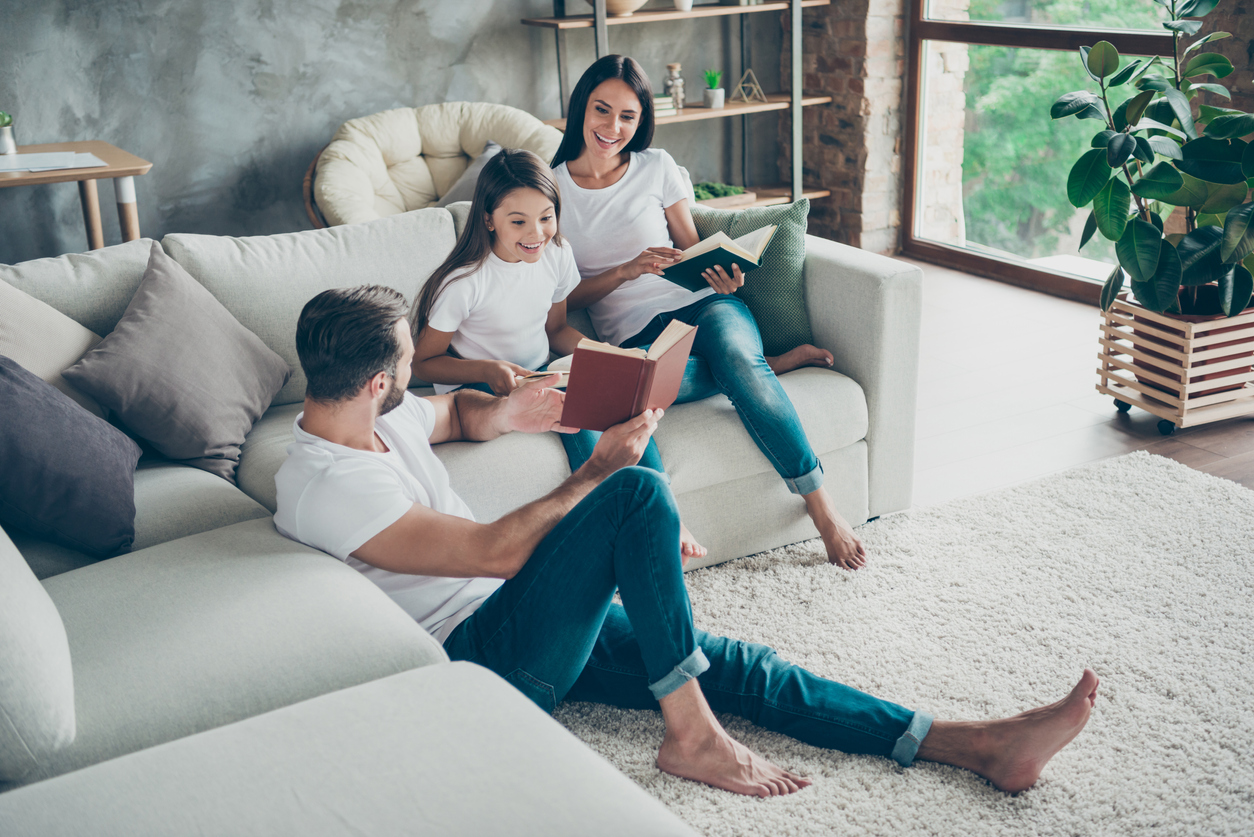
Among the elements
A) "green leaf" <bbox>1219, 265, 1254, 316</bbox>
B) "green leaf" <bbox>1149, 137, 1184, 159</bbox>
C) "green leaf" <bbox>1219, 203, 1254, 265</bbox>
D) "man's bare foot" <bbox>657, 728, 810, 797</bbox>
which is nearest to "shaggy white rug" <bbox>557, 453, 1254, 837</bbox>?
"man's bare foot" <bbox>657, 728, 810, 797</bbox>

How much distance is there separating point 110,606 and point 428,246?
49.3 inches

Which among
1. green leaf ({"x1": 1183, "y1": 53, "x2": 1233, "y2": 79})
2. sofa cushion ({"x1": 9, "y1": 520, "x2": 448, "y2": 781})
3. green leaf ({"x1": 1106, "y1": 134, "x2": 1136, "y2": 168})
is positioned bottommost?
sofa cushion ({"x1": 9, "y1": 520, "x2": 448, "y2": 781})

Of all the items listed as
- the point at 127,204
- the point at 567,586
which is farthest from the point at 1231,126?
the point at 127,204

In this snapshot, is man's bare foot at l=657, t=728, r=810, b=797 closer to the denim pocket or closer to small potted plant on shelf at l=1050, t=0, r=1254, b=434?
the denim pocket

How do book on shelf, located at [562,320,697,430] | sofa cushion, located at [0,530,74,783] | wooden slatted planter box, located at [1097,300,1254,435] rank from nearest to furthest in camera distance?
sofa cushion, located at [0,530,74,783]
book on shelf, located at [562,320,697,430]
wooden slatted planter box, located at [1097,300,1254,435]

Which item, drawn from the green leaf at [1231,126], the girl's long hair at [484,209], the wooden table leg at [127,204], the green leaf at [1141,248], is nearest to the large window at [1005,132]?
the green leaf at [1231,126]

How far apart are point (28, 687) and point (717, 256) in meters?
1.61

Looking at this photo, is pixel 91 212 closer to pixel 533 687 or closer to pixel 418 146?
pixel 418 146

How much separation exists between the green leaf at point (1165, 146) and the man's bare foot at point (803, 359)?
1.08 metres

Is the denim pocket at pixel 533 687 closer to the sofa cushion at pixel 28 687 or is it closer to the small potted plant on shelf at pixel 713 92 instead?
the sofa cushion at pixel 28 687

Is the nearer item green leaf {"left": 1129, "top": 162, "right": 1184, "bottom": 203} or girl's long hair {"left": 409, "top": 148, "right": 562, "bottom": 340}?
girl's long hair {"left": 409, "top": 148, "right": 562, "bottom": 340}

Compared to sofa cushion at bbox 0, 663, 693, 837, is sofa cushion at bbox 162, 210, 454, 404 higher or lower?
higher

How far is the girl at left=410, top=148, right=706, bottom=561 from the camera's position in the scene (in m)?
2.21

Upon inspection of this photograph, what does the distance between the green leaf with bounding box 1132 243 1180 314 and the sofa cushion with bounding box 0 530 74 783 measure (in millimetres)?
2739
